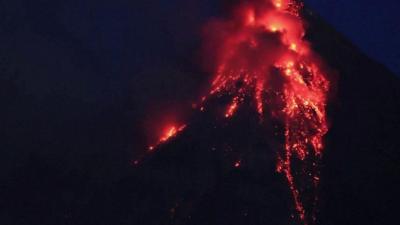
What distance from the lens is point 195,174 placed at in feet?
17.5

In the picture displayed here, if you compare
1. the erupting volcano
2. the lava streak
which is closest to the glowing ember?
the erupting volcano

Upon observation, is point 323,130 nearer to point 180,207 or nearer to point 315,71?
point 315,71

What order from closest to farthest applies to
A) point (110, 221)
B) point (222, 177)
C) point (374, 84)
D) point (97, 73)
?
point (110, 221)
point (222, 177)
point (97, 73)
point (374, 84)

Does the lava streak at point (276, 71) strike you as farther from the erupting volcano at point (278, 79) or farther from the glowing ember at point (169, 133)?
the glowing ember at point (169, 133)

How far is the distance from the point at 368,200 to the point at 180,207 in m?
2.47

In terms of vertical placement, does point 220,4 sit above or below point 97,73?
above

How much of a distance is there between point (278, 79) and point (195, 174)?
2071 millimetres

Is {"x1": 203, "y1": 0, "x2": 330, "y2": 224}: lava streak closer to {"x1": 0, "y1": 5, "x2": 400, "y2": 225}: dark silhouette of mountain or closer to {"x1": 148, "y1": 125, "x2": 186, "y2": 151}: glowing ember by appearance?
{"x1": 0, "y1": 5, "x2": 400, "y2": 225}: dark silhouette of mountain

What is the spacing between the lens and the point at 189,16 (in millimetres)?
6285

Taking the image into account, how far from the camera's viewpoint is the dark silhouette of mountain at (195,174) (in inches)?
198

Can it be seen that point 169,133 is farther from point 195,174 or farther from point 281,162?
point 281,162

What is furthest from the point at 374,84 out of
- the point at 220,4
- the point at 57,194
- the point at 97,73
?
the point at 57,194

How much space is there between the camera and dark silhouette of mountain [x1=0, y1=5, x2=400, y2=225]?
5.02m

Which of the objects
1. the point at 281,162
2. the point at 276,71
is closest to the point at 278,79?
the point at 276,71
